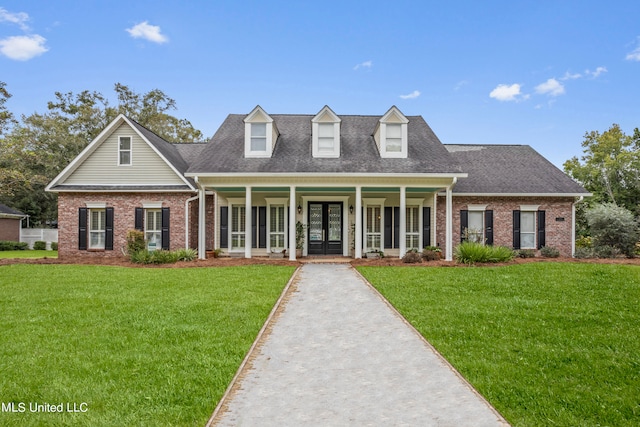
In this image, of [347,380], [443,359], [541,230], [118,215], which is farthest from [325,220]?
[347,380]

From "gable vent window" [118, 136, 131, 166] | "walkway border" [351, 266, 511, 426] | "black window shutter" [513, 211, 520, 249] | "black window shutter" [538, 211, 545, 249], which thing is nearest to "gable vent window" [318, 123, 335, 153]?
"walkway border" [351, 266, 511, 426]

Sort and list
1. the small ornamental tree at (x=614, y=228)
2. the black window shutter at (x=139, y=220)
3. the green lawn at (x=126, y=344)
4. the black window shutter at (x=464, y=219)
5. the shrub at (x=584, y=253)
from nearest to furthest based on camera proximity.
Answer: the green lawn at (x=126, y=344) → the small ornamental tree at (x=614, y=228) → the shrub at (x=584, y=253) → the black window shutter at (x=139, y=220) → the black window shutter at (x=464, y=219)

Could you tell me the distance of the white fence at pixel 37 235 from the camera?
28.5 metres

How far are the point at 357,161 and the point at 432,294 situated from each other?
7.90 m

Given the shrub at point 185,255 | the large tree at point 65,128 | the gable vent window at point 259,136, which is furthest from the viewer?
the large tree at point 65,128

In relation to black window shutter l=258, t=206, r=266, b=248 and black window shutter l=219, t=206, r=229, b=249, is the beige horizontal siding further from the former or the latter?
black window shutter l=258, t=206, r=266, b=248

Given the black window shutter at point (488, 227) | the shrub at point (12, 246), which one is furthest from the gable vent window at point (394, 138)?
the shrub at point (12, 246)

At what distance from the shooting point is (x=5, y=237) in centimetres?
2831

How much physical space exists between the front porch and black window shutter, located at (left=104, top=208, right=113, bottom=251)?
13.5ft

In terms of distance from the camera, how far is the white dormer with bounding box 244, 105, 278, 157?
15.9 metres

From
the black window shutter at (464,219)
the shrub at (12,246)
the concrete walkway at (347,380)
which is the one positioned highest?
the black window shutter at (464,219)

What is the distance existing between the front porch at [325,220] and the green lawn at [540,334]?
19.5ft

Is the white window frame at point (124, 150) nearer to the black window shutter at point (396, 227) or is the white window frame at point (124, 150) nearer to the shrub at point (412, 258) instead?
the black window shutter at point (396, 227)

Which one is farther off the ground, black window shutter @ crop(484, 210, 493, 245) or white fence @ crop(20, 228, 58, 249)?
black window shutter @ crop(484, 210, 493, 245)
